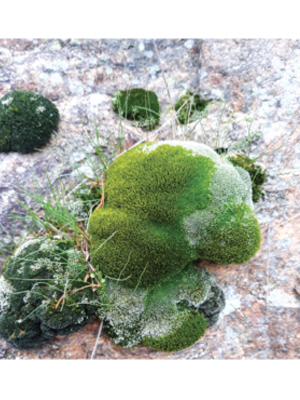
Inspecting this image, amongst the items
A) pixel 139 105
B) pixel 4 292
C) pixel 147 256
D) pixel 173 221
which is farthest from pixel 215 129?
pixel 4 292

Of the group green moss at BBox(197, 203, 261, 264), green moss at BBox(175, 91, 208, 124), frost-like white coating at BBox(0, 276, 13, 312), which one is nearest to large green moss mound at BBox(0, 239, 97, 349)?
frost-like white coating at BBox(0, 276, 13, 312)

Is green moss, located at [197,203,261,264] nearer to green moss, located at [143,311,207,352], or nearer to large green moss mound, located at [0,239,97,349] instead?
green moss, located at [143,311,207,352]

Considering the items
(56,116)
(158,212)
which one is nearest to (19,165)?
(56,116)

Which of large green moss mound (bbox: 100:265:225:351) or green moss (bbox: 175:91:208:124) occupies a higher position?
green moss (bbox: 175:91:208:124)

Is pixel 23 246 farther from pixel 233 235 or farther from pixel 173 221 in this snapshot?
pixel 233 235

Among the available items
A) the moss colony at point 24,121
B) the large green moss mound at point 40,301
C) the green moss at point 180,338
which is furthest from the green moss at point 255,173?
the moss colony at point 24,121

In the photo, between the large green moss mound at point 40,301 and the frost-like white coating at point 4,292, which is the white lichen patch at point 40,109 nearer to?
the large green moss mound at point 40,301
